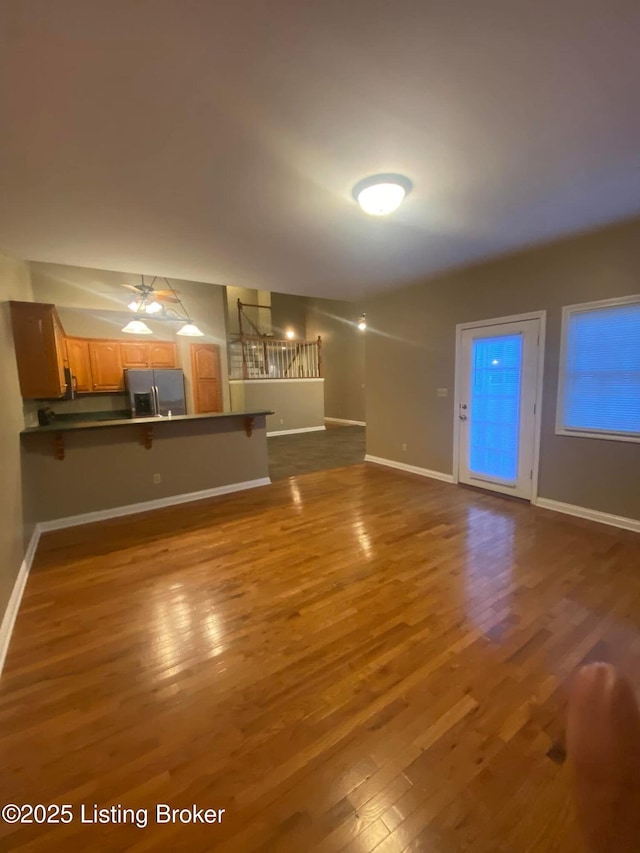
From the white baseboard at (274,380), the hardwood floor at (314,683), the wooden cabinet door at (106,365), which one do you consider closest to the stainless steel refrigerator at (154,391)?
the wooden cabinet door at (106,365)

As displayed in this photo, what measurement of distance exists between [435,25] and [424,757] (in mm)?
2669

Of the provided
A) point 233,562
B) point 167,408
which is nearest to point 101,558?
point 233,562

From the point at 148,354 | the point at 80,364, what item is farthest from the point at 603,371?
the point at 80,364

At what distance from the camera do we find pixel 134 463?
396cm

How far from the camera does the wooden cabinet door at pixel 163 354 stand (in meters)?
6.77

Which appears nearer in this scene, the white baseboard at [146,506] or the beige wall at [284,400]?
the white baseboard at [146,506]

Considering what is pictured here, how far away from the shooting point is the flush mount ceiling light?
2262mm

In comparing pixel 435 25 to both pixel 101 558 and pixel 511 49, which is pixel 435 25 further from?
pixel 101 558

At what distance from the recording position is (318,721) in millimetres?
1515

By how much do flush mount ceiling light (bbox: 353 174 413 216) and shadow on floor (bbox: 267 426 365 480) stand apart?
3658 mm

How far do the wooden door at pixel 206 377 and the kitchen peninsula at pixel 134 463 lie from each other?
291cm

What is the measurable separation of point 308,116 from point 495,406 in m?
3.42

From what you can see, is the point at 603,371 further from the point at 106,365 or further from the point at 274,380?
the point at 106,365

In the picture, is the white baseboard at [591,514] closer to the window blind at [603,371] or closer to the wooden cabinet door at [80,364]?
the window blind at [603,371]
